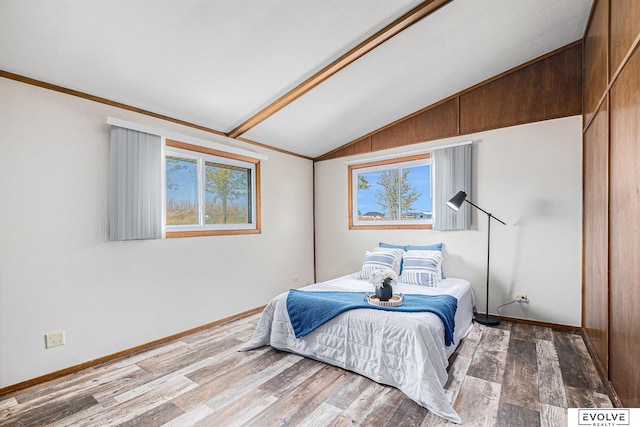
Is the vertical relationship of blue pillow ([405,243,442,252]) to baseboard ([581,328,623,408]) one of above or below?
above

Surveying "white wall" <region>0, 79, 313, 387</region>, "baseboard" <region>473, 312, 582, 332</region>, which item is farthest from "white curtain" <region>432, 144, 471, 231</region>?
"white wall" <region>0, 79, 313, 387</region>

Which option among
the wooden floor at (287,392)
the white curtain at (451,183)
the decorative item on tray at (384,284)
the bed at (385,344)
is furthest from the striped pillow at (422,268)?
the decorative item on tray at (384,284)

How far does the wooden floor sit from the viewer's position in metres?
1.84

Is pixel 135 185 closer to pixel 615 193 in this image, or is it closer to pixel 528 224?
pixel 615 193

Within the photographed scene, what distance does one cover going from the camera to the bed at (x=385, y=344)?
196cm

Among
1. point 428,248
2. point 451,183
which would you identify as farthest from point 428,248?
point 451,183

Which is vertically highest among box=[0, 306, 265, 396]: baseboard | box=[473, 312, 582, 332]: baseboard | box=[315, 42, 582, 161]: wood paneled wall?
box=[315, 42, 582, 161]: wood paneled wall

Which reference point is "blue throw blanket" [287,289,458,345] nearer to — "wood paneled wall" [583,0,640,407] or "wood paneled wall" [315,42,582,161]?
"wood paneled wall" [583,0,640,407]

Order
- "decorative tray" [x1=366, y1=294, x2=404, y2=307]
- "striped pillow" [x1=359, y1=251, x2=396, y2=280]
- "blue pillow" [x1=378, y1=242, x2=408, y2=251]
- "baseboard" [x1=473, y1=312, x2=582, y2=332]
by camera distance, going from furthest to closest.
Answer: "blue pillow" [x1=378, y1=242, x2=408, y2=251] < "striped pillow" [x1=359, y1=251, x2=396, y2=280] < "baseboard" [x1=473, y1=312, x2=582, y2=332] < "decorative tray" [x1=366, y1=294, x2=404, y2=307]

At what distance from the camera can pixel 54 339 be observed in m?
2.38

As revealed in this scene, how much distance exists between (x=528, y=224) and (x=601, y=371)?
159 cm

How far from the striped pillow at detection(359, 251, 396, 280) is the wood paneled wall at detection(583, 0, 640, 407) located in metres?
1.84

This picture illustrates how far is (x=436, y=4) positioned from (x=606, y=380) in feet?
9.72

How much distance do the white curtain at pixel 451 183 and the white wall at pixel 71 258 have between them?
291cm
